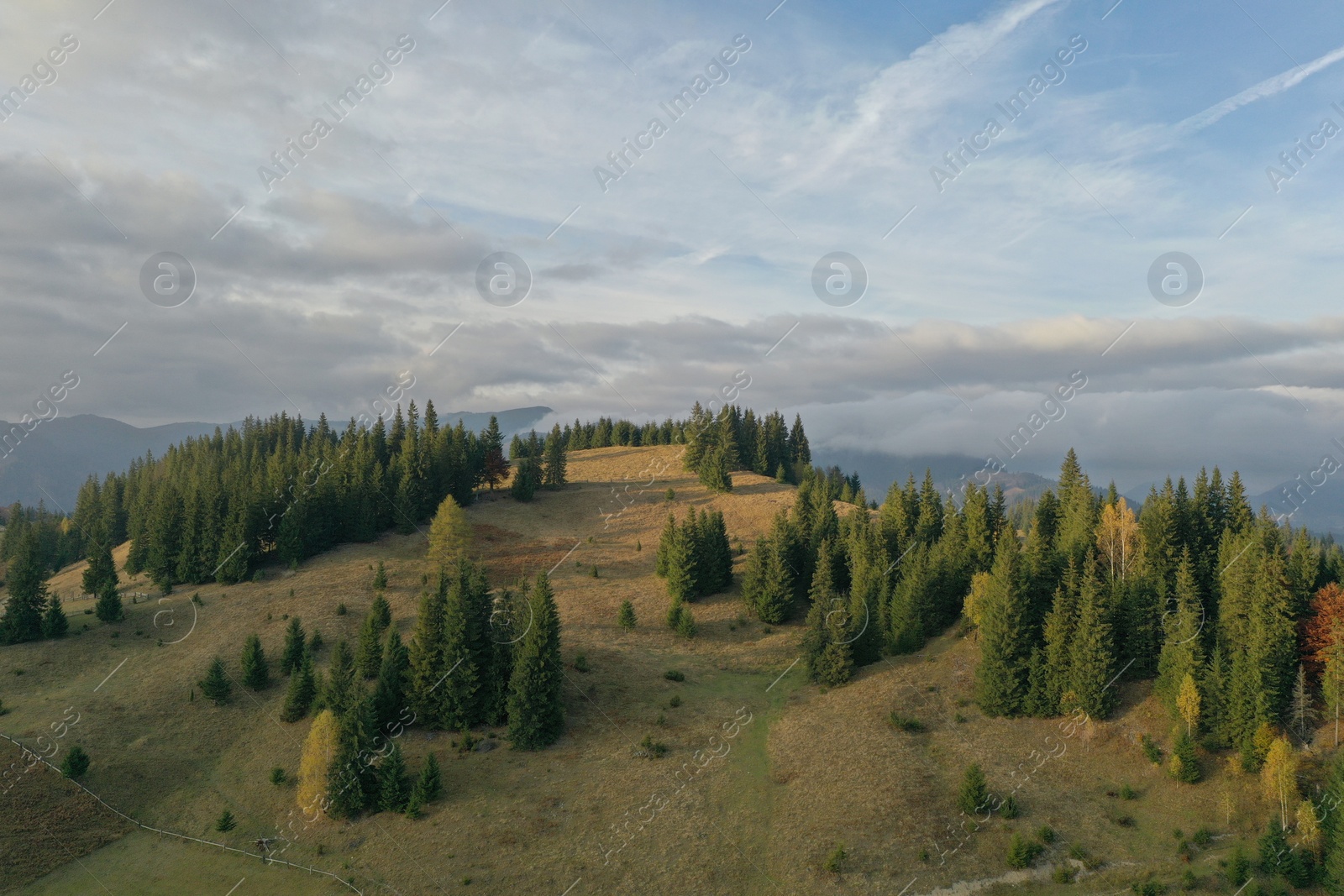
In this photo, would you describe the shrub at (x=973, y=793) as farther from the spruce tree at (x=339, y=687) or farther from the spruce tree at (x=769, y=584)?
the spruce tree at (x=339, y=687)

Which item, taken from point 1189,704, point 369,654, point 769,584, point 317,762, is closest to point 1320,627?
point 1189,704

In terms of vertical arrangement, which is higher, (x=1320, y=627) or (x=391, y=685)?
(x=1320, y=627)

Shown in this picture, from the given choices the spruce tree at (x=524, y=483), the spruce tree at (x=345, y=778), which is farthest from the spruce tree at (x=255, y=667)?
the spruce tree at (x=524, y=483)

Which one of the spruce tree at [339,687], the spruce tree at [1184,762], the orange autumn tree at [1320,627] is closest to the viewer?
the spruce tree at [1184,762]

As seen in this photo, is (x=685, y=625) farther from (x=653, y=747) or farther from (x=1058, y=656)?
(x=1058, y=656)

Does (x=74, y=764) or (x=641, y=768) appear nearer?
(x=74, y=764)

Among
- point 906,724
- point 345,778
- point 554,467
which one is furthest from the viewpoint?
point 554,467

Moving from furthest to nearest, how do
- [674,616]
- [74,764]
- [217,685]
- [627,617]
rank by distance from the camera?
[674,616], [627,617], [217,685], [74,764]

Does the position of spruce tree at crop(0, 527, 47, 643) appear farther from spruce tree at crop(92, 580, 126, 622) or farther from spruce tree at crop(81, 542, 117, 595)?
spruce tree at crop(81, 542, 117, 595)

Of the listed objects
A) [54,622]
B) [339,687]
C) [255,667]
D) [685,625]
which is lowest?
[685,625]
